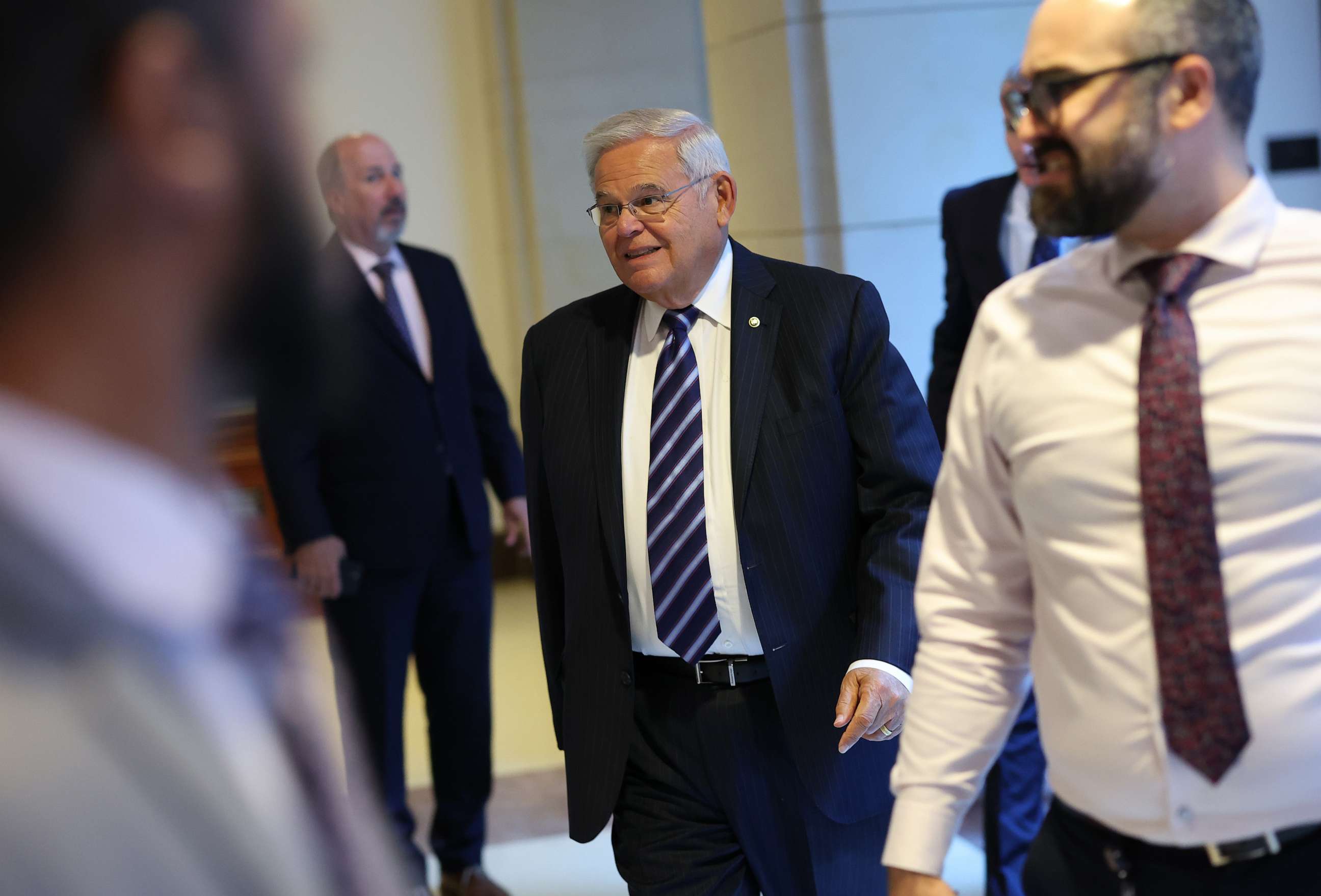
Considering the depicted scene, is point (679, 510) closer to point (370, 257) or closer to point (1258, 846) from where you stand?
point (1258, 846)

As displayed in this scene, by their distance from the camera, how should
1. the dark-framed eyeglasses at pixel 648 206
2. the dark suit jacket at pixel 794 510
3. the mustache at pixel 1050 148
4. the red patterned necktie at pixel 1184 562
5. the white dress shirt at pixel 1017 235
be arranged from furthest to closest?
the white dress shirt at pixel 1017 235, the dark-framed eyeglasses at pixel 648 206, the dark suit jacket at pixel 794 510, the mustache at pixel 1050 148, the red patterned necktie at pixel 1184 562

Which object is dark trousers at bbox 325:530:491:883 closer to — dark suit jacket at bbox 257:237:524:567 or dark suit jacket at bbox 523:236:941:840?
dark suit jacket at bbox 257:237:524:567

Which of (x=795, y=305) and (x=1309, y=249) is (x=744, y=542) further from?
(x=1309, y=249)

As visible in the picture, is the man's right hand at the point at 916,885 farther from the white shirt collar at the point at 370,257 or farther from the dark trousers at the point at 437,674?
the white shirt collar at the point at 370,257

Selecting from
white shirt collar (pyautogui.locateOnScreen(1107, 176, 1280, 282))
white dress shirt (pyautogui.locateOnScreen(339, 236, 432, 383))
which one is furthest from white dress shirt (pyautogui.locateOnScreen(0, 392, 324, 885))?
white dress shirt (pyautogui.locateOnScreen(339, 236, 432, 383))

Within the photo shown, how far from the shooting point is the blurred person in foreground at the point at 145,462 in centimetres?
43

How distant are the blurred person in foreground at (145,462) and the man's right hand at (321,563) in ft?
12.3

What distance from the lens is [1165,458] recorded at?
158cm

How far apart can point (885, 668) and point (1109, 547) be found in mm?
850

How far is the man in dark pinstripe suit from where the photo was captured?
254 cm

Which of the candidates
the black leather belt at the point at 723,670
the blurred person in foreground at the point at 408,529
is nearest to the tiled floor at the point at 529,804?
the blurred person in foreground at the point at 408,529

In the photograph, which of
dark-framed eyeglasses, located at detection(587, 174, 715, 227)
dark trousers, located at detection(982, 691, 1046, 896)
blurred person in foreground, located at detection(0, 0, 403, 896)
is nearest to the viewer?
blurred person in foreground, located at detection(0, 0, 403, 896)

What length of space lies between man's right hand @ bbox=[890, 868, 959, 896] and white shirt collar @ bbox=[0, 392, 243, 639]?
1.53m

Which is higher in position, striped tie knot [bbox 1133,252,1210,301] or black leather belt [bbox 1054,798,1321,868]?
striped tie knot [bbox 1133,252,1210,301]
